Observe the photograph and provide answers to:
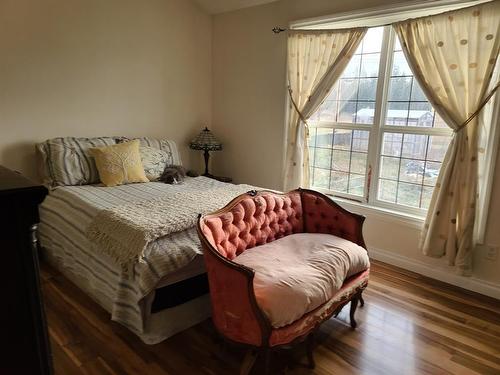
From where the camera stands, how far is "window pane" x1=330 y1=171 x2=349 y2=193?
12.3 ft

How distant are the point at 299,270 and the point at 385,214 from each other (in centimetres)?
169

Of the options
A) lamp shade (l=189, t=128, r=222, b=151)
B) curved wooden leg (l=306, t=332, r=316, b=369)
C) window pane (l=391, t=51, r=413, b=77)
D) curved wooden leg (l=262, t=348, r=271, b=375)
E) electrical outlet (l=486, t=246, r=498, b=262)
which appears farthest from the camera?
lamp shade (l=189, t=128, r=222, b=151)

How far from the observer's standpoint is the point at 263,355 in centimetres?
176

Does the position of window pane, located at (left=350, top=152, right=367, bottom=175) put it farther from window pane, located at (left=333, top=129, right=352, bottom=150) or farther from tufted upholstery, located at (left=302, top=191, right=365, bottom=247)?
tufted upholstery, located at (left=302, top=191, right=365, bottom=247)

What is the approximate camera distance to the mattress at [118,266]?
2102 mm

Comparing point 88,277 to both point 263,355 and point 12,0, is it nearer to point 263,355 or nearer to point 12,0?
point 263,355

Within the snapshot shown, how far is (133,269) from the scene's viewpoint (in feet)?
6.92

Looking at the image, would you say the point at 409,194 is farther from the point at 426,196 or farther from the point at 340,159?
the point at 340,159

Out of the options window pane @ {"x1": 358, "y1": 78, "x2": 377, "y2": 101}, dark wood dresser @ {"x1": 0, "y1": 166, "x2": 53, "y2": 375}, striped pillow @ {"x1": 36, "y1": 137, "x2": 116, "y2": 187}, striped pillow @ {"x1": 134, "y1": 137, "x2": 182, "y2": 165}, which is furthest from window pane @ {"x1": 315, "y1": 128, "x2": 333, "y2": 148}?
dark wood dresser @ {"x1": 0, "y1": 166, "x2": 53, "y2": 375}

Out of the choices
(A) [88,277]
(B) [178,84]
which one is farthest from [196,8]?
(A) [88,277]

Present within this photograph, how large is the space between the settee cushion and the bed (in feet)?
1.29

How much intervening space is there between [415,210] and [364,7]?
1875 mm

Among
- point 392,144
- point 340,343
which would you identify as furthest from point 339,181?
point 340,343

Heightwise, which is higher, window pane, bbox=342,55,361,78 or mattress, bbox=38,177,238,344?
window pane, bbox=342,55,361,78
